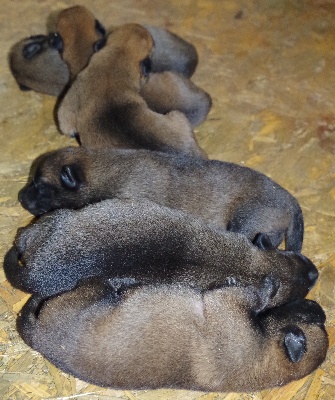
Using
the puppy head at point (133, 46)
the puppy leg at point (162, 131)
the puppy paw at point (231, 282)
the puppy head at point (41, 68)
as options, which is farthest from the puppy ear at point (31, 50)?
the puppy paw at point (231, 282)

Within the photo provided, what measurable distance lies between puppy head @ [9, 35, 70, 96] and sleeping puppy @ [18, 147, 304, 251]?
3.45 ft

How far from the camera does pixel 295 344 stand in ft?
11.4

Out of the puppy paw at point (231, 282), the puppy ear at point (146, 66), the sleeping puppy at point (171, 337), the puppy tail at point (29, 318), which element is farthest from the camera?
the puppy ear at point (146, 66)

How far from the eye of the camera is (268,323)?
144 inches

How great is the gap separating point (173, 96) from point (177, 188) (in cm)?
106

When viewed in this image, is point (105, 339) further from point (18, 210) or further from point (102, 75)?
point (102, 75)

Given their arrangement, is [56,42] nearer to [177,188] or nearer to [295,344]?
[177,188]

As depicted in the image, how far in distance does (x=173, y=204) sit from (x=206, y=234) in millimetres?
375

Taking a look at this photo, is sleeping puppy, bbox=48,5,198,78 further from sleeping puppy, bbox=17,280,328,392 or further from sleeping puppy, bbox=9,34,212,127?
sleeping puppy, bbox=17,280,328,392

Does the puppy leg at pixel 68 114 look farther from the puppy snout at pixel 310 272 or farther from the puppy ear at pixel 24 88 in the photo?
the puppy snout at pixel 310 272

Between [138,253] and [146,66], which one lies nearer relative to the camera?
[138,253]

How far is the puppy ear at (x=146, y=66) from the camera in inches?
185

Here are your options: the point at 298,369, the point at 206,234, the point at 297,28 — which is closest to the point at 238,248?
the point at 206,234

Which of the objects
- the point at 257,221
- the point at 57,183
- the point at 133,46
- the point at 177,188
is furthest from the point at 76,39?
the point at 257,221
